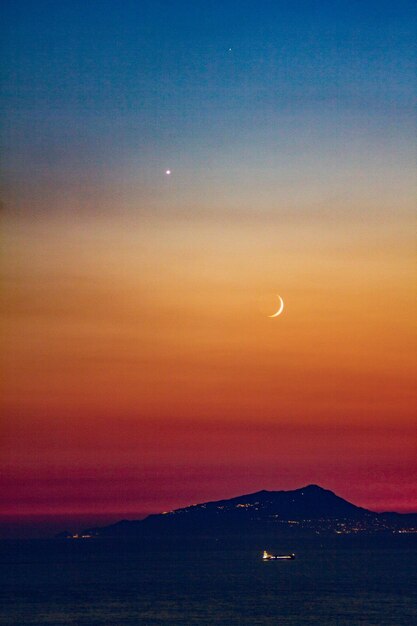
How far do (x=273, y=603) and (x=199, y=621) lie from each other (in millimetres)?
24430

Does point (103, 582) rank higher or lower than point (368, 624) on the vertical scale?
higher

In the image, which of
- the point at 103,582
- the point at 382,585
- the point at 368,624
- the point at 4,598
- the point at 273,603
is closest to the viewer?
the point at 368,624

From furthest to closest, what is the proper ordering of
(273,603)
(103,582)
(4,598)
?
(103,582)
(4,598)
(273,603)

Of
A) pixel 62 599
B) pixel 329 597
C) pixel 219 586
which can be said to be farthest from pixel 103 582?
pixel 329 597

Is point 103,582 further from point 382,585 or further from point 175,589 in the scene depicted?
point 382,585

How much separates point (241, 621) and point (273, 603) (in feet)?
73.7

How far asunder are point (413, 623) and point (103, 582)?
263 feet

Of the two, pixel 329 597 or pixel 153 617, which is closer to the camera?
pixel 153 617

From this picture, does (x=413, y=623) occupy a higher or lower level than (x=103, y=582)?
lower

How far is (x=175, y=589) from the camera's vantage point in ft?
551

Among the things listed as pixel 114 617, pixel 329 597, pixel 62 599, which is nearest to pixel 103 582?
pixel 62 599

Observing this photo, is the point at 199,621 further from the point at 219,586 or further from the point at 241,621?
the point at 219,586

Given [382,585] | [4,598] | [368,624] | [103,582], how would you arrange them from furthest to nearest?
[103,582] < [382,585] < [4,598] < [368,624]

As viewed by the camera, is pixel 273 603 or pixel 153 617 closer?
pixel 153 617
